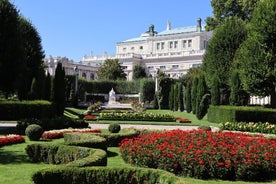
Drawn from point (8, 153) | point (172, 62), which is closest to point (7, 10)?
point (8, 153)

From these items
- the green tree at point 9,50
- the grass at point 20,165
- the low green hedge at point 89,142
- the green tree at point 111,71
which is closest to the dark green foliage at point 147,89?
the green tree at point 111,71

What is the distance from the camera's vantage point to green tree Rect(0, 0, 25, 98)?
2116 cm

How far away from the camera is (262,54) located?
89.7ft

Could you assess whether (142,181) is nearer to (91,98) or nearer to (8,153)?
(8,153)

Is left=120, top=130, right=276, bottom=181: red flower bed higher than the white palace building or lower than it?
lower

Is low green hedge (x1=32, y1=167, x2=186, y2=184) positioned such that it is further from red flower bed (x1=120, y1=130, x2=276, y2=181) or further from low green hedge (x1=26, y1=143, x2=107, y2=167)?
red flower bed (x1=120, y1=130, x2=276, y2=181)

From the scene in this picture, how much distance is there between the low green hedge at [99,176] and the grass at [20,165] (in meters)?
0.49

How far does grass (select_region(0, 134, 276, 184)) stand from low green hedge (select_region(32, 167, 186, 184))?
19.5 inches

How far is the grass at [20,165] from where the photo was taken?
859cm

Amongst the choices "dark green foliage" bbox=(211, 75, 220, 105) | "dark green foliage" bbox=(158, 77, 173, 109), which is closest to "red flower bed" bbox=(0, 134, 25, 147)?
"dark green foliage" bbox=(211, 75, 220, 105)

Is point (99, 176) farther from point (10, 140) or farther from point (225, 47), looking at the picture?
point (225, 47)

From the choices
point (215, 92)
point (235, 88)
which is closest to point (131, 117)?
point (215, 92)

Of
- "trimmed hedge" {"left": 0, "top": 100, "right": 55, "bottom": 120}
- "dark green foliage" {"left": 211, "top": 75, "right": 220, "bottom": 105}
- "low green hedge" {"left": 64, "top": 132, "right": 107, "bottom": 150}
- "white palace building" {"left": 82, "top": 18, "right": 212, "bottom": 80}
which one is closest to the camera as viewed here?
"low green hedge" {"left": 64, "top": 132, "right": 107, "bottom": 150}

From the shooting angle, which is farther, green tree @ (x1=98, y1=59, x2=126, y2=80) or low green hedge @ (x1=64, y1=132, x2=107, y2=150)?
green tree @ (x1=98, y1=59, x2=126, y2=80)
